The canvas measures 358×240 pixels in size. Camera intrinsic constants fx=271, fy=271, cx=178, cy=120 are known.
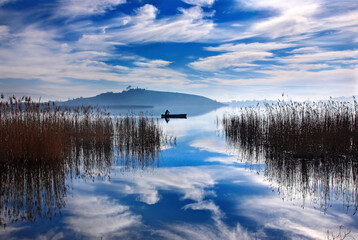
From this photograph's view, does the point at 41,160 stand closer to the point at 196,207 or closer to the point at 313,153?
the point at 196,207

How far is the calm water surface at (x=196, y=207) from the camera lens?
4012 mm

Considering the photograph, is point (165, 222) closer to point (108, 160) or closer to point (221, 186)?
point (221, 186)

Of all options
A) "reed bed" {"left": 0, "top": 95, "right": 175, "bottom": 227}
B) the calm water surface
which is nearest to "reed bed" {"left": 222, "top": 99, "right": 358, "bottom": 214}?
the calm water surface

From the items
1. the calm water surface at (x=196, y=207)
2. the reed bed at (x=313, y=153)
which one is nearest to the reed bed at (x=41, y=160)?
the calm water surface at (x=196, y=207)

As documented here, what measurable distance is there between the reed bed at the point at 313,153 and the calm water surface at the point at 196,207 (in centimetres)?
6

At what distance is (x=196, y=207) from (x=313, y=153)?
18.5 feet

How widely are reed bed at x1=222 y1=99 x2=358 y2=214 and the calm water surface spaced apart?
0.19 ft

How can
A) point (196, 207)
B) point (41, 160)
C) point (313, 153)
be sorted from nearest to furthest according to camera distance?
1. point (196, 207)
2. point (41, 160)
3. point (313, 153)

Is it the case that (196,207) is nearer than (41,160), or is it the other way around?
(196,207)

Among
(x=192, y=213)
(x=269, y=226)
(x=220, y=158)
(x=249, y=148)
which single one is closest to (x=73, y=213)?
(x=192, y=213)

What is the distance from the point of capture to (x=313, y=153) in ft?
29.0

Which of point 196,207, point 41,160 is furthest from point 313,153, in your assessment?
point 41,160

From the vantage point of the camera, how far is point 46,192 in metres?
5.64

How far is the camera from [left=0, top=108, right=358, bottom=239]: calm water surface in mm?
4012
